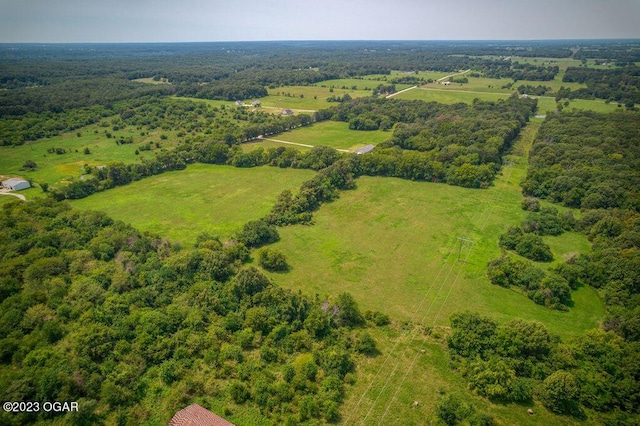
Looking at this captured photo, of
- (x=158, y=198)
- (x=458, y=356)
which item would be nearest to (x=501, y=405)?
(x=458, y=356)

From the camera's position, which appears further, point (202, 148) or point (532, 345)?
point (202, 148)

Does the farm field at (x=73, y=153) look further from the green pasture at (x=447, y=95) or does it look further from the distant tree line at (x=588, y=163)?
the green pasture at (x=447, y=95)

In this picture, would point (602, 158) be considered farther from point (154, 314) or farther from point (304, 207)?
point (154, 314)

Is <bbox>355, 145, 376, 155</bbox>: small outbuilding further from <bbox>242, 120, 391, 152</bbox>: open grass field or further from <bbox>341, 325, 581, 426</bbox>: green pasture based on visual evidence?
<bbox>341, 325, 581, 426</bbox>: green pasture

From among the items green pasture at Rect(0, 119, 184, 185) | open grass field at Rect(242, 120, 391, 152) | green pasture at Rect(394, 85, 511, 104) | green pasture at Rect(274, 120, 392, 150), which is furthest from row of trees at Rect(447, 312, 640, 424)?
green pasture at Rect(394, 85, 511, 104)

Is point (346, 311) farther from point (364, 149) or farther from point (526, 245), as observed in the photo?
point (364, 149)

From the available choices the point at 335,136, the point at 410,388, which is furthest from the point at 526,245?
the point at 335,136
